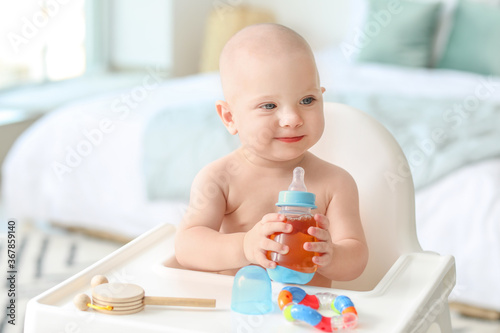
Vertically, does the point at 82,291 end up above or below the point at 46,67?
below

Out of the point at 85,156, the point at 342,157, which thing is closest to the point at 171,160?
the point at 85,156

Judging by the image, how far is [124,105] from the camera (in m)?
2.73

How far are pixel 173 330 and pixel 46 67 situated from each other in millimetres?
3309

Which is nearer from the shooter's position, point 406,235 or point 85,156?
point 406,235

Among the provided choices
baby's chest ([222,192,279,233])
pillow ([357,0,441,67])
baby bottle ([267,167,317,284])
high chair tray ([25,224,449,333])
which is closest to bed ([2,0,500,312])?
pillow ([357,0,441,67])

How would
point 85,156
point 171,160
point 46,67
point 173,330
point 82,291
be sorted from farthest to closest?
1. point 46,67
2. point 85,156
3. point 171,160
4. point 82,291
5. point 173,330

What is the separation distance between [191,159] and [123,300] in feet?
5.28

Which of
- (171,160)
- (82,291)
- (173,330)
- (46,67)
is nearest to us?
(173,330)

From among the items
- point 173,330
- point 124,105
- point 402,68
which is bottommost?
point 173,330

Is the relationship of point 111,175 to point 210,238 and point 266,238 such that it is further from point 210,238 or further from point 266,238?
point 266,238

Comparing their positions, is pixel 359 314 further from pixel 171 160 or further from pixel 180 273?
pixel 171 160

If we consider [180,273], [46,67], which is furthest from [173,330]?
[46,67]

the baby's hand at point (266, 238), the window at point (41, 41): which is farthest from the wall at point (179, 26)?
the baby's hand at point (266, 238)

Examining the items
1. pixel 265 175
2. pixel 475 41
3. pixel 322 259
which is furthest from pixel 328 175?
pixel 475 41
